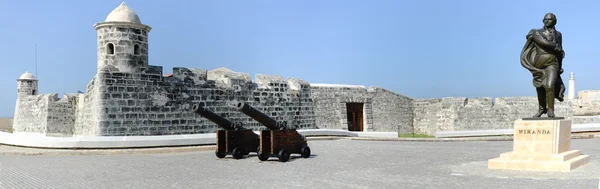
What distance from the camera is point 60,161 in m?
9.46

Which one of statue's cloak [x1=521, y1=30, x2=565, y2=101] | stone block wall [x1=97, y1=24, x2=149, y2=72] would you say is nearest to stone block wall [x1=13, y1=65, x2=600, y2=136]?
→ stone block wall [x1=97, y1=24, x2=149, y2=72]

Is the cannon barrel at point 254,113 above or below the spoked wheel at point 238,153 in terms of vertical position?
above

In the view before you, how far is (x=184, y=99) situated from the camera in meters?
14.4

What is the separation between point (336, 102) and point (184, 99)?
6584 millimetres

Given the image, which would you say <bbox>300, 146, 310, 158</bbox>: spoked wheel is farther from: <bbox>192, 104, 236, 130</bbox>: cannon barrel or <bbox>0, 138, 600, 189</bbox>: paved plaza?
<bbox>192, 104, 236, 130</bbox>: cannon barrel

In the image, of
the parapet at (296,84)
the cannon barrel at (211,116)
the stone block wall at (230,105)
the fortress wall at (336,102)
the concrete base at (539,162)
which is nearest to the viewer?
the concrete base at (539,162)

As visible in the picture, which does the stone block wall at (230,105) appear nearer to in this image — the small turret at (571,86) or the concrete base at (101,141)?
the concrete base at (101,141)

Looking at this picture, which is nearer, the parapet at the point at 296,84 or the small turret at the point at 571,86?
the parapet at the point at 296,84

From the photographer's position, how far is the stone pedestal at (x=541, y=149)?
7.39 meters

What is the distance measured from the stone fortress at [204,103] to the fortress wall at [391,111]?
0.13 ft

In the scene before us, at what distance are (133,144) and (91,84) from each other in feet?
10.2

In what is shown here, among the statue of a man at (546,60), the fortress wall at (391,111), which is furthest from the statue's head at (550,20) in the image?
the fortress wall at (391,111)

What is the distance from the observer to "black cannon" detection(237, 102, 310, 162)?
9383 millimetres

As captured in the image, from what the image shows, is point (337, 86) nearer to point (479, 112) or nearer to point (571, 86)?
point (479, 112)
